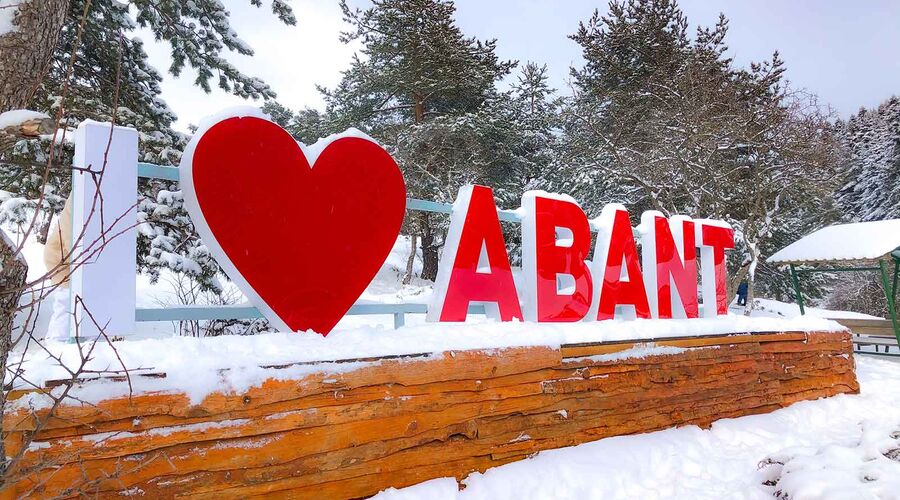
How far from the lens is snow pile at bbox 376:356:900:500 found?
10.9ft

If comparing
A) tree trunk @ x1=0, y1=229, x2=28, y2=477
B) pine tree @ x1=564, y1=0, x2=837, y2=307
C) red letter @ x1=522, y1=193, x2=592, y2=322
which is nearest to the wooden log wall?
tree trunk @ x1=0, y1=229, x2=28, y2=477

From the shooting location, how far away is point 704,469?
418 centimetres

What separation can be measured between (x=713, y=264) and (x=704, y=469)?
2.91 metres

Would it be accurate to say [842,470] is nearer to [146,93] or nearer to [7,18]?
[7,18]

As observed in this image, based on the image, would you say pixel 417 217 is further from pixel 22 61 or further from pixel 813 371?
pixel 22 61

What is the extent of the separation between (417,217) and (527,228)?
12.8m

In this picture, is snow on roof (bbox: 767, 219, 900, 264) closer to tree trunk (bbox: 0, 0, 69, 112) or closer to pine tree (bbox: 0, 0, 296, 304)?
pine tree (bbox: 0, 0, 296, 304)

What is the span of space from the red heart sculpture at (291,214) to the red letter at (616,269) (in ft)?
7.44

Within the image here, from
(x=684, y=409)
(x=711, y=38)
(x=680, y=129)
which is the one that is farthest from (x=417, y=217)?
(x=684, y=409)

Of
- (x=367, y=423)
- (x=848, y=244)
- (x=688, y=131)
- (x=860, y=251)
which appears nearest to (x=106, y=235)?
(x=367, y=423)

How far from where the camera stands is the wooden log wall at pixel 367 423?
220 centimetres

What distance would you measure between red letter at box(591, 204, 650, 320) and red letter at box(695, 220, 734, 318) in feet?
4.05

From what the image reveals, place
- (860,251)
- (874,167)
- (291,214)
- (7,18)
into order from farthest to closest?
(874,167), (860,251), (291,214), (7,18)

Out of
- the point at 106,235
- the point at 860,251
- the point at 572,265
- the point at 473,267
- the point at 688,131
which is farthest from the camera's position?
the point at 688,131
